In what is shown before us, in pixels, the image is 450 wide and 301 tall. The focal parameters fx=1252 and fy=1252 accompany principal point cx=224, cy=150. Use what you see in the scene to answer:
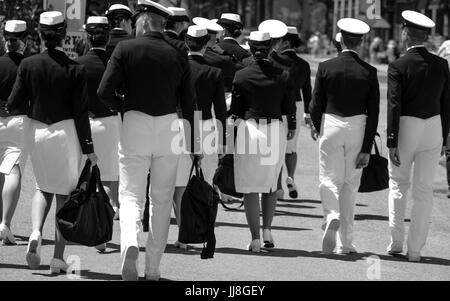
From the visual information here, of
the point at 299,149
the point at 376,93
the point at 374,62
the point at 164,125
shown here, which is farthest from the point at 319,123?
the point at 374,62

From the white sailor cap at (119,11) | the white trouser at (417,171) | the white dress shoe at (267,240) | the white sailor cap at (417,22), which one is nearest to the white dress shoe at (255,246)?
the white dress shoe at (267,240)

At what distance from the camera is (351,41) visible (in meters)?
11.0

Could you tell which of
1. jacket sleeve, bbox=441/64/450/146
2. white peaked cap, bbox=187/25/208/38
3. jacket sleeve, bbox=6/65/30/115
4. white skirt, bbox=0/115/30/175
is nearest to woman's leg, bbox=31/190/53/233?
jacket sleeve, bbox=6/65/30/115

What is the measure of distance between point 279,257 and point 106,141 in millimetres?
2000

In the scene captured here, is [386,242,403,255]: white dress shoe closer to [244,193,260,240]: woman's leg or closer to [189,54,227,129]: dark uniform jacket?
[244,193,260,240]: woman's leg

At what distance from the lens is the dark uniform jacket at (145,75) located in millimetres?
9094

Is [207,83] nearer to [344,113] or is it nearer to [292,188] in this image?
[344,113]

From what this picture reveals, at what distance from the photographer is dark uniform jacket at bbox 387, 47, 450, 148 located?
10742mm

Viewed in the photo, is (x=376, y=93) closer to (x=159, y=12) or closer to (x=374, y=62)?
(x=159, y=12)

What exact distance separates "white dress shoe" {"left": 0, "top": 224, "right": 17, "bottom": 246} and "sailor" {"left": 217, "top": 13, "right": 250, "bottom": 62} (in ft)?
12.8

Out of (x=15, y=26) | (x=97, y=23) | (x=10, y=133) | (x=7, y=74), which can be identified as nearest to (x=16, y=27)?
(x=15, y=26)

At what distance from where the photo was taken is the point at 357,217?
45.4 feet

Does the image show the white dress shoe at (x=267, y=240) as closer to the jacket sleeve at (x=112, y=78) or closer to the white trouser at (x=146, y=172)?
the white trouser at (x=146, y=172)

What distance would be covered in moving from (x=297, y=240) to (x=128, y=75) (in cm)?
347
